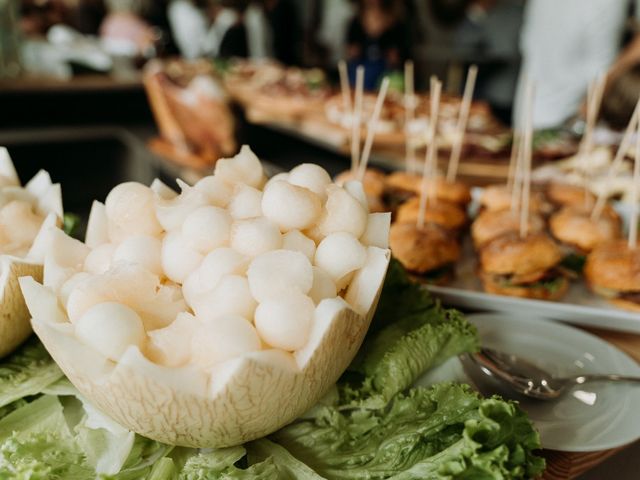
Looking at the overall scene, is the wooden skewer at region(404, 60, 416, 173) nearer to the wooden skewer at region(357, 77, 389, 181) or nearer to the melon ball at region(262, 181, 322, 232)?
the wooden skewer at region(357, 77, 389, 181)

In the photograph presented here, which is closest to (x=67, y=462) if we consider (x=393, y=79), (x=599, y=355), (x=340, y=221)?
(x=340, y=221)

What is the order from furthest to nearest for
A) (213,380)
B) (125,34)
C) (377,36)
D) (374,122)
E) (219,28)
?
(219,28), (377,36), (125,34), (374,122), (213,380)

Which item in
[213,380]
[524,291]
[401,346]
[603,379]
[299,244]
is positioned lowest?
[524,291]

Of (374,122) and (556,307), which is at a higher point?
(374,122)

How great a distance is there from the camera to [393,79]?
5.52m

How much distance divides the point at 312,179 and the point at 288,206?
107 mm

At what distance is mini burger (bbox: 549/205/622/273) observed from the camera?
1.81 metres

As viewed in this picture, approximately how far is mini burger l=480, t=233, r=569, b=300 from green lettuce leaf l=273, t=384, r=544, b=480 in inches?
31.2

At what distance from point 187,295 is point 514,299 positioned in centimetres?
94

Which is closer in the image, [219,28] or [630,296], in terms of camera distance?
[630,296]

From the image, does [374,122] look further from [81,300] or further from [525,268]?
[81,300]

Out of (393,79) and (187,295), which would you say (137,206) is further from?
(393,79)

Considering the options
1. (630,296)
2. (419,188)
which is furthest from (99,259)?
(419,188)

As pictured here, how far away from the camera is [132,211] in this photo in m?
0.90
